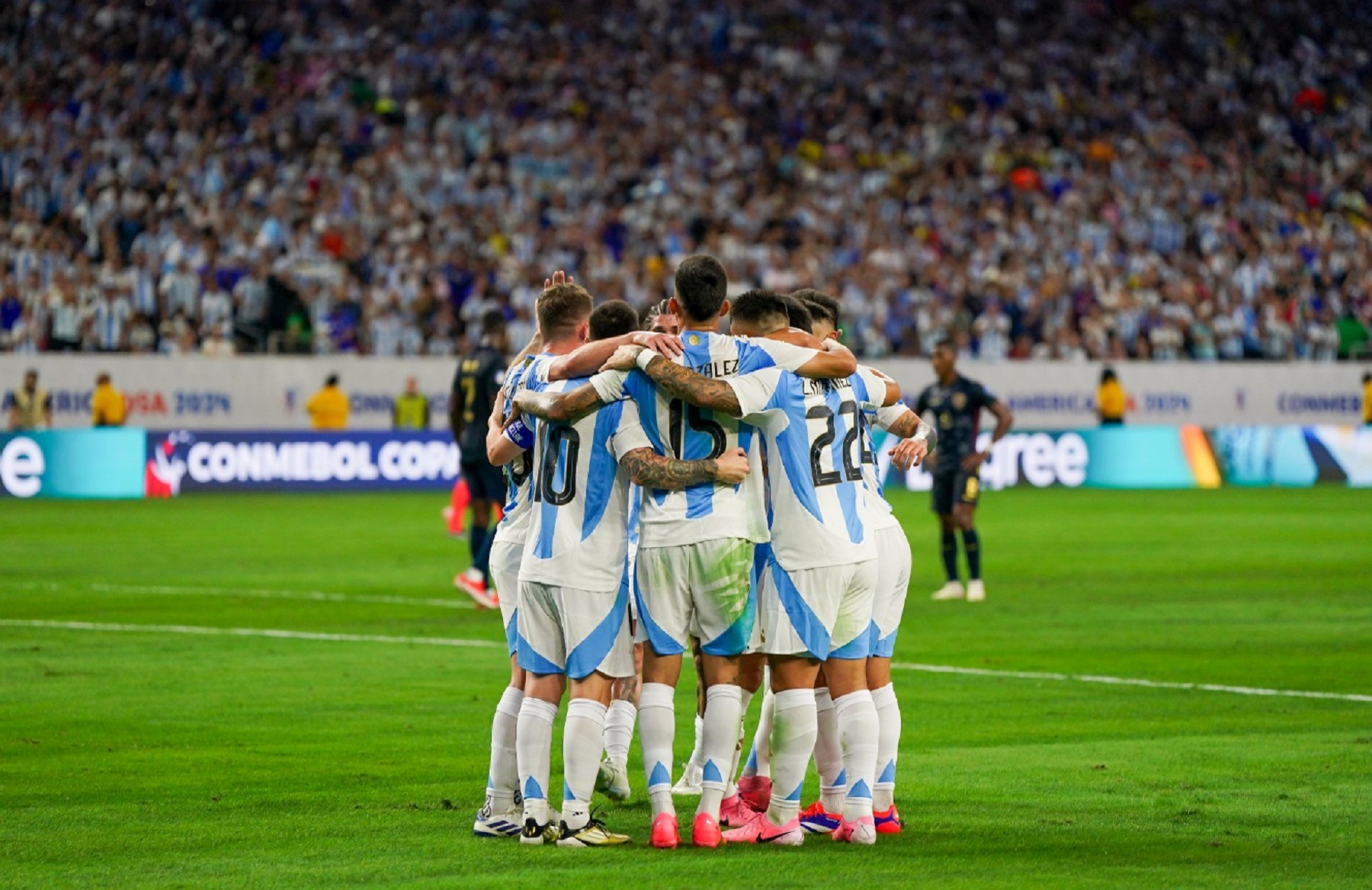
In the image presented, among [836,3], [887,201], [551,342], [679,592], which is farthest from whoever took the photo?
[836,3]

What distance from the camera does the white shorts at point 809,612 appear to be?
7.44m

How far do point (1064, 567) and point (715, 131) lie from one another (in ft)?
72.7

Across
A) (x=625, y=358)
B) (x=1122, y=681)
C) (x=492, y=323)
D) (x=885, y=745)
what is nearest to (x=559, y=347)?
(x=625, y=358)

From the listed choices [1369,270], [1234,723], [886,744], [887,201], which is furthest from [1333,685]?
[1369,270]

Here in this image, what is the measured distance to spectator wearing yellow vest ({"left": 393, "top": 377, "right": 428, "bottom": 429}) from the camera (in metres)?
34.0

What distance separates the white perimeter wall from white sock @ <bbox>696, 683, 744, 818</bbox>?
87.5 feet

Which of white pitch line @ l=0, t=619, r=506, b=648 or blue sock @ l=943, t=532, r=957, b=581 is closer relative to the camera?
white pitch line @ l=0, t=619, r=506, b=648

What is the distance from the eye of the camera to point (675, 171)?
3919cm

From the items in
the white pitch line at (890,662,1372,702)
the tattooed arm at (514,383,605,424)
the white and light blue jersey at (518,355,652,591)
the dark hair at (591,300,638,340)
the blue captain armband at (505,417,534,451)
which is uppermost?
the dark hair at (591,300,638,340)

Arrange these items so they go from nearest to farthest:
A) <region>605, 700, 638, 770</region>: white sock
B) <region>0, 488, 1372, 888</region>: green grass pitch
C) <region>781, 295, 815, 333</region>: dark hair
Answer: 1. <region>0, 488, 1372, 888</region>: green grass pitch
2. <region>781, 295, 815, 333</region>: dark hair
3. <region>605, 700, 638, 770</region>: white sock

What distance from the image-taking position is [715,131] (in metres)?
41.0

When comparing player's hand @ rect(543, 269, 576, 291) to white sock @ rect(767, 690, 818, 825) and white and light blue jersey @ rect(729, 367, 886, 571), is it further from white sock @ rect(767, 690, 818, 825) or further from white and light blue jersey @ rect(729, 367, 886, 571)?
white sock @ rect(767, 690, 818, 825)

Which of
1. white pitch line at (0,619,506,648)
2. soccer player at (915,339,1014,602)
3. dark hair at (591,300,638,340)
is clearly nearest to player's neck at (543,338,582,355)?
dark hair at (591,300,638,340)

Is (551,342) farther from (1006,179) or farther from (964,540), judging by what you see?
(1006,179)
